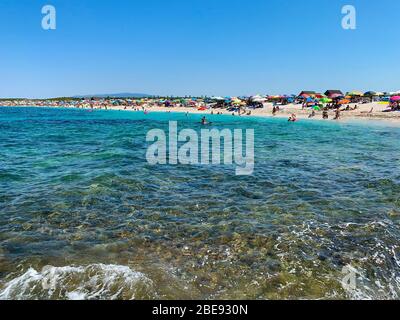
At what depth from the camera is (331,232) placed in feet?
29.7

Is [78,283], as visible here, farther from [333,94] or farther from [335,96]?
[333,94]

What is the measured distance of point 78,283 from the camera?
21.3 feet

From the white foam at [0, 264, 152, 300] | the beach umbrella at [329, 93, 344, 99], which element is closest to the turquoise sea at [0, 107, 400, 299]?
the white foam at [0, 264, 152, 300]

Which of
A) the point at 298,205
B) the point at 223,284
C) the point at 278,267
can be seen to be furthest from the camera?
the point at 298,205

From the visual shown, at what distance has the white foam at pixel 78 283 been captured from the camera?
6.13 meters

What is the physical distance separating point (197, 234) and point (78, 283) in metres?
3.48

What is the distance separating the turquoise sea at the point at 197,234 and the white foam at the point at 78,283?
0.02 m

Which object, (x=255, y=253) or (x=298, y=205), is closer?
(x=255, y=253)

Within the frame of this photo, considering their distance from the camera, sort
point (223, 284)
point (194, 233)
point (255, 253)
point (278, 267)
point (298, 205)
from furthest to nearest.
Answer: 1. point (298, 205)
2. point (194, 233)
3. point (255, 253)
4. point (278, 267)
5. point (223, 284)

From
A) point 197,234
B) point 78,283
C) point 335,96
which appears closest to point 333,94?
point 335,96

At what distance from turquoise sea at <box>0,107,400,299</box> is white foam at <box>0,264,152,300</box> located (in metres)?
0.02
